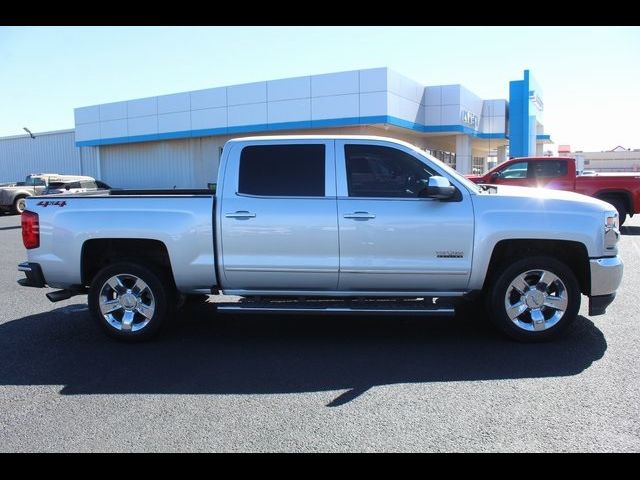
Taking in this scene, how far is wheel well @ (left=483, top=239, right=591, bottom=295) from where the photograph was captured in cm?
540

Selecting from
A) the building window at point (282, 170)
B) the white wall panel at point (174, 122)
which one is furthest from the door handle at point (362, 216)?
the white wall panel at point (174, 122)

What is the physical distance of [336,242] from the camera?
5309 mm

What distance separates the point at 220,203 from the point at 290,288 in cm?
111

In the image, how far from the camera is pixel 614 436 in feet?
11.4

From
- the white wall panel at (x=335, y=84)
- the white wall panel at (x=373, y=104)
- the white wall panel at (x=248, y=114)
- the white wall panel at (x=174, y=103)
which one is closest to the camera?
the white wall panel at (x=373, y=104)

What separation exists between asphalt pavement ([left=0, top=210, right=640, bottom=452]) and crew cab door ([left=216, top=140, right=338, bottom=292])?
73cm

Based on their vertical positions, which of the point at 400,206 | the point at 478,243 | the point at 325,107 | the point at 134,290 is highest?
the point at 325,107

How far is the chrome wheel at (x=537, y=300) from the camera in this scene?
531cm

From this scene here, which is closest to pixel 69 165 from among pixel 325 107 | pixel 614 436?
pixel 325 107

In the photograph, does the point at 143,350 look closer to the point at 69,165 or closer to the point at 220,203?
the point at 220,203

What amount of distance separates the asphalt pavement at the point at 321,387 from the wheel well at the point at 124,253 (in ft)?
2.55

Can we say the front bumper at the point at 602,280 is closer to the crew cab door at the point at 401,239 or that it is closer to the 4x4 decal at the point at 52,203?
the crew cab door at the point at 401,239

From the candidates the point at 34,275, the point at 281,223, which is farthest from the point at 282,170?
the point at 34,275

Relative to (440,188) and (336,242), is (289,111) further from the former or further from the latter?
(440,188)
